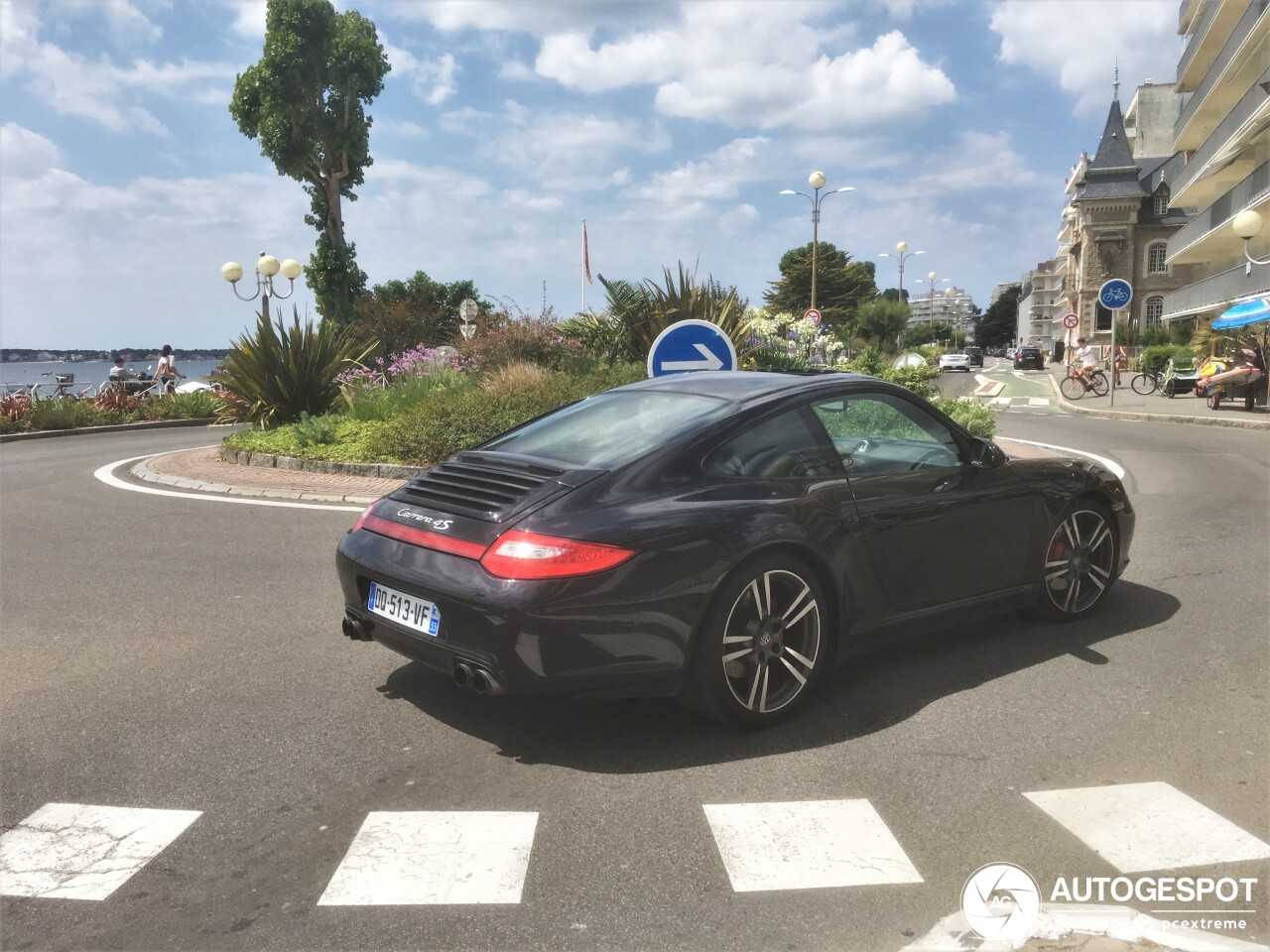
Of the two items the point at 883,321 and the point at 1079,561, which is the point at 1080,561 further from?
the point at 883,321

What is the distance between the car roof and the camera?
187 inches

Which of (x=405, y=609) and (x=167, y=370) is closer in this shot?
(x=405, y=609)

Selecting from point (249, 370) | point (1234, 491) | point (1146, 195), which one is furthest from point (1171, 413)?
point (1146, 195)

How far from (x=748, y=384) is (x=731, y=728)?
5.19 feet

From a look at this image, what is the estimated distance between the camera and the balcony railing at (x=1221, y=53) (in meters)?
34.4

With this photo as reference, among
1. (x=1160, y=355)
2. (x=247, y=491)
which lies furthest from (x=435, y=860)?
(x=1160, y=355)

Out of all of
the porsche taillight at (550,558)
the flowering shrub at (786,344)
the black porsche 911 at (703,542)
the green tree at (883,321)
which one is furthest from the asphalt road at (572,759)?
the green tree at (883,321)

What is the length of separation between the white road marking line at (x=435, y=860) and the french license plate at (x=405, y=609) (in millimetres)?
742

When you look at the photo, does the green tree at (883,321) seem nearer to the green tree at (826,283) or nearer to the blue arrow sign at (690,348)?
the green tree at (826,283)

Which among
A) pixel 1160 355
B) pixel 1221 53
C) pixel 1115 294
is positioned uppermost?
pixel 1221 53

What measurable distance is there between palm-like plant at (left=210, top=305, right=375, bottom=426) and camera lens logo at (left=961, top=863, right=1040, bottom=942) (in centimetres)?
1371

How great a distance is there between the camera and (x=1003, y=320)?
182 meters

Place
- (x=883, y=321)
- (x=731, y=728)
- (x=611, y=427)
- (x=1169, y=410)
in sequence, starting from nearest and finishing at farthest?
(x=731, y=728) < (x=611, y=427) < (x=1169, y=410) < (x=883, y=321)

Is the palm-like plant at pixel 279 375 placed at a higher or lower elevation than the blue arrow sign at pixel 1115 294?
lower
